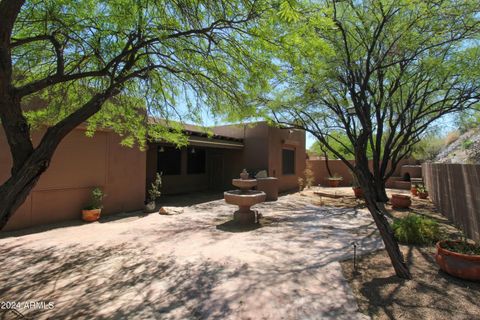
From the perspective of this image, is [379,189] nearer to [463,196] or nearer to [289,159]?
[463,196]

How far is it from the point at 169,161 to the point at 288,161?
7.18 metres

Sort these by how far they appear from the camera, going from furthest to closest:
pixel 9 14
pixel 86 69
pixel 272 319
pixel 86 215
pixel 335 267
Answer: pixel 86 215 < pixel 86 69 < pixel 335 267 < pixel 272 319 < pixel 9 14

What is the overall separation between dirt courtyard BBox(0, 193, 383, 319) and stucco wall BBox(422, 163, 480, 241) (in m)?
1.95

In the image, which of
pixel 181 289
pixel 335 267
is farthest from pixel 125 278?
pixel 335 267

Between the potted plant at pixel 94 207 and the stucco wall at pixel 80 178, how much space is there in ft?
0.72

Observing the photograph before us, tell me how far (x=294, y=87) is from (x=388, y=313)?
6.98 m

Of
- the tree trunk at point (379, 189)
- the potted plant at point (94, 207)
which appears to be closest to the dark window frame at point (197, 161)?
the potted plant at point (94, 207)

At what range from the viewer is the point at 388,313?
294cm

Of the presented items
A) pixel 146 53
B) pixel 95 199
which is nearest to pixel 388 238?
pixel 146 53

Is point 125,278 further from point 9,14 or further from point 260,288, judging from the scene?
point 9,14

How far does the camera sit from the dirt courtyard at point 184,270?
312cm

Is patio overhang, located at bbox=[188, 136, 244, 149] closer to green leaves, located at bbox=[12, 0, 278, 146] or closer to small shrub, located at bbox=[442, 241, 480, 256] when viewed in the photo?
green leaves, located at bbox=[12, 0, 278, 146]

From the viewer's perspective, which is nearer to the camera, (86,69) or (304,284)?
(304,284)

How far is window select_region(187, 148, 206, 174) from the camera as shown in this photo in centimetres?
1430
